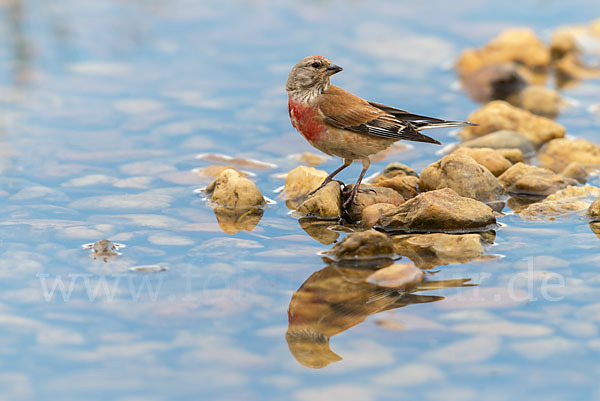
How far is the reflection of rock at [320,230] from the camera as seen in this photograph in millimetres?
6491

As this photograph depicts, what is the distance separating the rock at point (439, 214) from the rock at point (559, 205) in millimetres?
487

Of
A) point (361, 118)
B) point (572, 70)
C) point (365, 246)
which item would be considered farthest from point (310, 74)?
point (572, 70)

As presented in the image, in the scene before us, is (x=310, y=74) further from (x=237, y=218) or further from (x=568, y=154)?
(x=568, y=154)

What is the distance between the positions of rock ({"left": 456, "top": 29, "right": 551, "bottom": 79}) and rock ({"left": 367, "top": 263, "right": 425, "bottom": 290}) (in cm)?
609

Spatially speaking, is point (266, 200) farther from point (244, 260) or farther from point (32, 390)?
point (32, 390)

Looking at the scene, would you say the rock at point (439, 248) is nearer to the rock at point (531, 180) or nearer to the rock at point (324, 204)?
the rock at point (324, 204)

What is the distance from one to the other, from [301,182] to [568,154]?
2.88 meters

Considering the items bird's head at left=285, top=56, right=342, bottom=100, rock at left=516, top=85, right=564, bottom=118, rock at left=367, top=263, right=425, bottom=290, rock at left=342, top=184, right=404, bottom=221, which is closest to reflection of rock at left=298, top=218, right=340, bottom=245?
rock at left=342, top=184, right=404, bottom=221

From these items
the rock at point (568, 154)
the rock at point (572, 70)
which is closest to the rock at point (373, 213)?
the rock at point (568, 154)

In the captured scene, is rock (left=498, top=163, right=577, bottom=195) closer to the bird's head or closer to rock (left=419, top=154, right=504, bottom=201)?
rock (left=419, top=154, right=504, bottom=201)

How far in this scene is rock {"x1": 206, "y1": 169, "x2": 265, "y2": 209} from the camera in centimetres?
708

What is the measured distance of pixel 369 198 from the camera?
6.92 meters

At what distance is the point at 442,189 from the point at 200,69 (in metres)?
4.99

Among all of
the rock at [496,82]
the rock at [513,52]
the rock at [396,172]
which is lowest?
the rock at [396,172]
